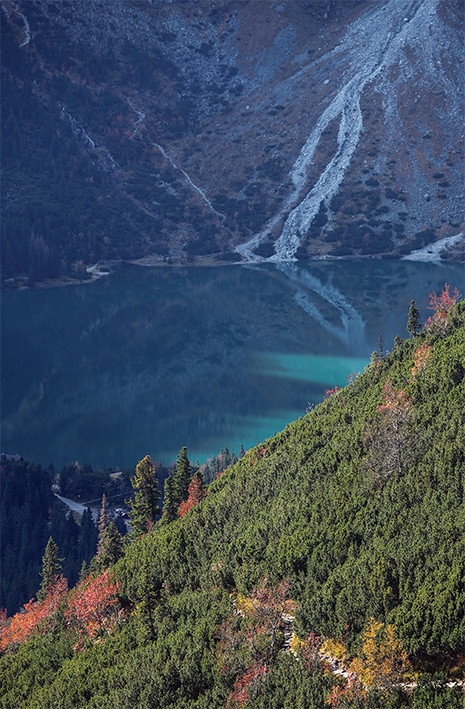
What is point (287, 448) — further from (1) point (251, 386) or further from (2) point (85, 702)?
(1) point (251, 386)

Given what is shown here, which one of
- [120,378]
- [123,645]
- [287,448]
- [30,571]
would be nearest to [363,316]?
[120,378]

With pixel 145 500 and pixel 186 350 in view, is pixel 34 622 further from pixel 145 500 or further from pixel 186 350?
pixel 186 350

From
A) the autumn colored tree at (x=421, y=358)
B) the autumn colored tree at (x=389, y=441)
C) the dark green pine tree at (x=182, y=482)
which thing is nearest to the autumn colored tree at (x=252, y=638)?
the autumn colored tree at (x=389, y=441)

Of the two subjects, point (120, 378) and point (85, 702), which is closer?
point (85, 702)

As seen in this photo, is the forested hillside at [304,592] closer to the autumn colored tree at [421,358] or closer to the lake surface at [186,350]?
the autumn colored tree at [421,358]

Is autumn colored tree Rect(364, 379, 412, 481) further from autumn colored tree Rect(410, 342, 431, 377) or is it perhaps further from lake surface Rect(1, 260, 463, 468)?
lake surface Rect(1, 260, 463, 468)

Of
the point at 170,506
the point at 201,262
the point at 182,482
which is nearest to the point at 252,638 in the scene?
the point at 170,506
